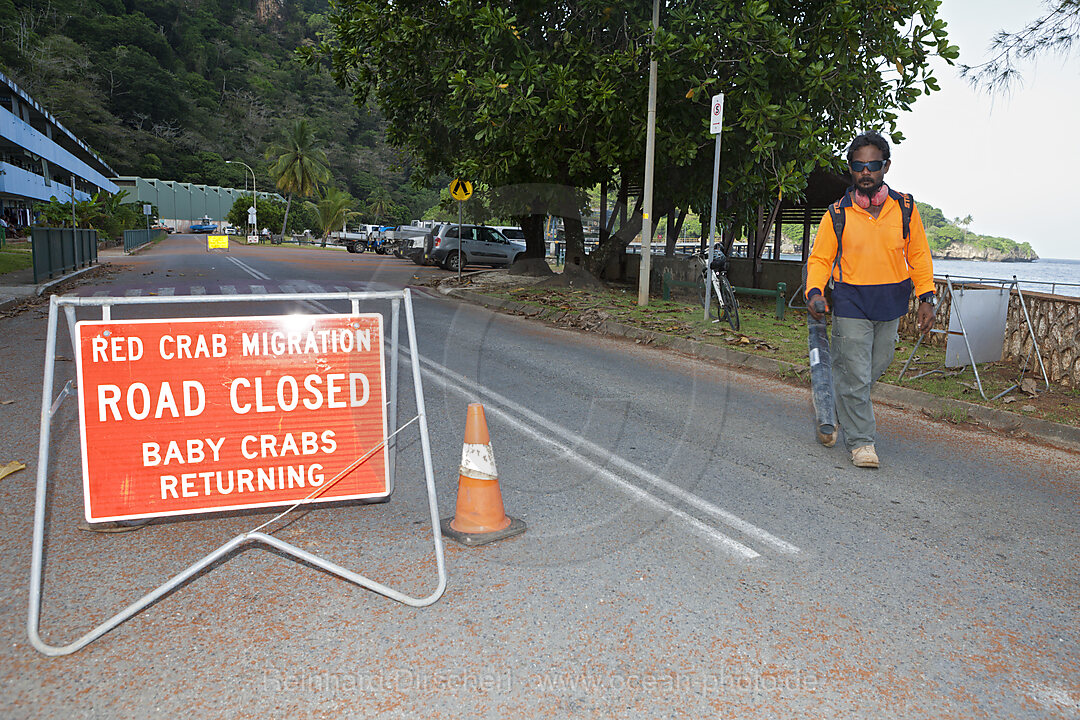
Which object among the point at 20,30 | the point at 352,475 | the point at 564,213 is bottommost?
the point at 352,475

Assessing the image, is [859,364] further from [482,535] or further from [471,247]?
[471,247]

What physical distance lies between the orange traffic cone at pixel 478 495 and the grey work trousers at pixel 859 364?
2689 mm

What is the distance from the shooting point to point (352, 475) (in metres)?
3.98

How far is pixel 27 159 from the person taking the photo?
55.1 metres

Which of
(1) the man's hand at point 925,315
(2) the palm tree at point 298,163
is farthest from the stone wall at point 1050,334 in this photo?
(2) the palm tree at point 298,163

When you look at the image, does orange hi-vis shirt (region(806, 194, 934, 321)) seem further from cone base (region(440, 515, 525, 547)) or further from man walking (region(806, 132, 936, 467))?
cone base (region(440, 515, 525, 547))

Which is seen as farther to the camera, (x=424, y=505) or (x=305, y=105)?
(x=305, y=105)

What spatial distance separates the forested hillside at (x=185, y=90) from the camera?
4040 inches

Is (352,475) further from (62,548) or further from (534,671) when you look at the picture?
(534,671)

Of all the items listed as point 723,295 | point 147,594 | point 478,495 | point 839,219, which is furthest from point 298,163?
point 147,594

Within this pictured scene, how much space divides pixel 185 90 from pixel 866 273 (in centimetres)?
15485

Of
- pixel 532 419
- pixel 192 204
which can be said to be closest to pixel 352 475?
pixel 532 419

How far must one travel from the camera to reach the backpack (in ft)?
16.8

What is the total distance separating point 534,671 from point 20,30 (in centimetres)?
11247
